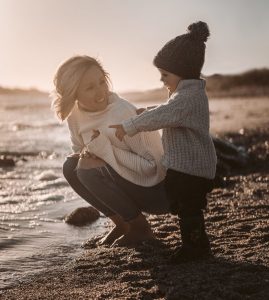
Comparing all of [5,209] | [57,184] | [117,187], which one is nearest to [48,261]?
[117,187]

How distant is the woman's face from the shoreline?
1027mm

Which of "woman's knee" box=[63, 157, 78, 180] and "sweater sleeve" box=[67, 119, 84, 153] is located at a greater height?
"sweater sleeve" box=[67, 119, 84, 153]

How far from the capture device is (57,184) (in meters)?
7.27

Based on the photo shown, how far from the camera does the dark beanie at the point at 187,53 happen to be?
363 centimetres

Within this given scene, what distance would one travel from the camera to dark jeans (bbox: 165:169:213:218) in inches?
138

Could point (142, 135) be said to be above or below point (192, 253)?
above

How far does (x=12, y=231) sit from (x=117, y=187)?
1.10 metres

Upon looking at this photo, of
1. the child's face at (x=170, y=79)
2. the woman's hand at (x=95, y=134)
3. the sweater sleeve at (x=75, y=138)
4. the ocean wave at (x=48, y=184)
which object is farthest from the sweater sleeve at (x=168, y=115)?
the ocean wave at (x=48, y=184)

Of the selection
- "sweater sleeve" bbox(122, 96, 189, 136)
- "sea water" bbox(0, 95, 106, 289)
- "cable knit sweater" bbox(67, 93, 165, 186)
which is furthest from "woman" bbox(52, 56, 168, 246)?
"sweater sleeve" bbox(122, 96, 189, 136)

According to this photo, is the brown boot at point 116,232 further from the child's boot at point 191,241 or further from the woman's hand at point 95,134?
the child's boot at point 191,241

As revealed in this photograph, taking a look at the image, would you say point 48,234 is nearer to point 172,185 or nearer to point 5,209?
point 5,209

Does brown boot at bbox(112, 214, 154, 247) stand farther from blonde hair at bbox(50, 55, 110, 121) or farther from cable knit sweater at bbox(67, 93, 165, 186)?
blonde hair at bbox(50, 55, 110, 121)

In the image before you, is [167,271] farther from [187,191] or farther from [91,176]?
[91,176]

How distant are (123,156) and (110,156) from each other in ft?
0.30
